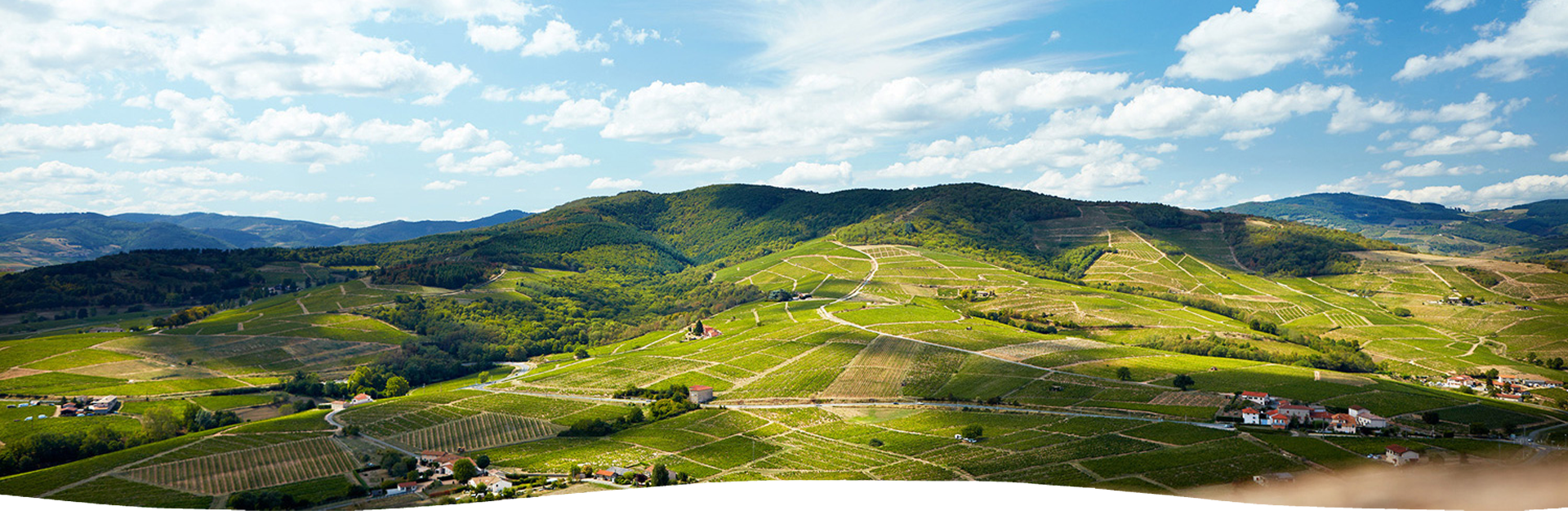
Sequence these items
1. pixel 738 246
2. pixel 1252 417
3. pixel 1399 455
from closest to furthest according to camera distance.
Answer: pixel 1399 455 < pixel 1252 417 < pixel 738 246

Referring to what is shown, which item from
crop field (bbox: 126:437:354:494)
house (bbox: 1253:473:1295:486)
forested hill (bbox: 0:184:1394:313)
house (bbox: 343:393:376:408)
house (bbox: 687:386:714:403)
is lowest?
crop field (bbox: 126:437:354:494)

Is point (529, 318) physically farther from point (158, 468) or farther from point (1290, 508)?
point (1290, 508)

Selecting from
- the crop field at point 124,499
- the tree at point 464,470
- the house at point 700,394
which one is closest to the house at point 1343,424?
the house at point 700,394

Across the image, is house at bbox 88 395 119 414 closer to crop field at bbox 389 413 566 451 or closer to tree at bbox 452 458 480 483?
crop field at bbox 389 413 566 451

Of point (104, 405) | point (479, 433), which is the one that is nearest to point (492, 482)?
point (479, 433)

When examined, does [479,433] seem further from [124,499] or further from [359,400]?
[124,499]

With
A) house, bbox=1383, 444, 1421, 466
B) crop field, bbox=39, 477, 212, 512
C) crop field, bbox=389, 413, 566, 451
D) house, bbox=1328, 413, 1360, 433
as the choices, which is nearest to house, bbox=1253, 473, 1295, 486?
house, bbox=1383, 444, 1421, 466
